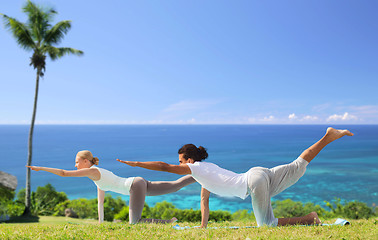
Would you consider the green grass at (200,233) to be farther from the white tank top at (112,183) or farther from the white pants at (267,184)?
the white tank top at (112,183)

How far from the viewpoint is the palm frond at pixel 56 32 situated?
15974 mm

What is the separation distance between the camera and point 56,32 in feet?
52.7

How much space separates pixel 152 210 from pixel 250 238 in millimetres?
15379

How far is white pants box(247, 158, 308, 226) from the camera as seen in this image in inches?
177

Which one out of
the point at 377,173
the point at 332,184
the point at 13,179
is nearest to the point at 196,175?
the point at 13,179

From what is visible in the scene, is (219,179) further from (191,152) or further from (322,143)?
(322,143)

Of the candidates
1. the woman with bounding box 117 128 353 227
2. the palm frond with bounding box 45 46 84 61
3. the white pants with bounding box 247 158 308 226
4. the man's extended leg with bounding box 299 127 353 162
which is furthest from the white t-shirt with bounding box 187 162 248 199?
the palm frond with bounding box 45 46 84 61

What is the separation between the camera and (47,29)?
15984mm

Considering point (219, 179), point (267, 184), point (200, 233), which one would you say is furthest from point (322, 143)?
point (200, 233)

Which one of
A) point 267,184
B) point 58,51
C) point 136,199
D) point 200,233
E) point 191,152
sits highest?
point 58,51

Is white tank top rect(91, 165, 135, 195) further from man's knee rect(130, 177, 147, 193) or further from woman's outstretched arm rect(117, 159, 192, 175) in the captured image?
woman's outstretched arm rect(117, 159, 192, 175)

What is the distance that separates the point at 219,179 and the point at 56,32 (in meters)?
14.8

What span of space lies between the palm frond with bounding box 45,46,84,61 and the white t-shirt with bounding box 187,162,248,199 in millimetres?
13914

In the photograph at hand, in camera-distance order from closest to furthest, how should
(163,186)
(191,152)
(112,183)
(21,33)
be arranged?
1. (191,152)
2. (112,183)
3. (163,186)
4. (21,33)
